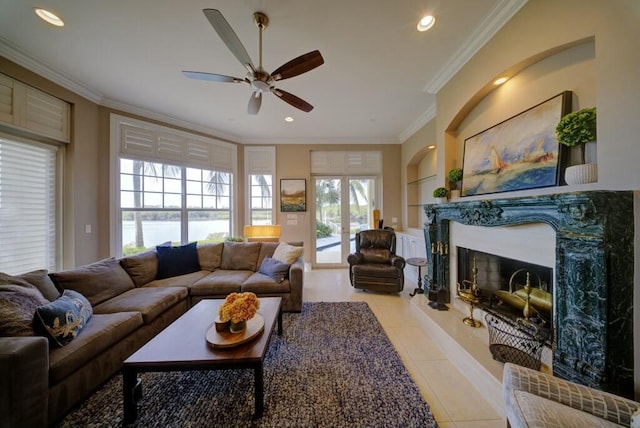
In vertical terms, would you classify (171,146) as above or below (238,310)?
above

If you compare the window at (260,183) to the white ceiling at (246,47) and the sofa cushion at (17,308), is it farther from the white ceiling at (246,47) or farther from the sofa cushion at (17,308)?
the sofa cushion at (17,308)

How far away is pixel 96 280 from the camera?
2.23 metres

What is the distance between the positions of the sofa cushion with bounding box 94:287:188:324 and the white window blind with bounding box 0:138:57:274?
54.8 inches

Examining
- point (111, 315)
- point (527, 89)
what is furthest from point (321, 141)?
point (111, 315)

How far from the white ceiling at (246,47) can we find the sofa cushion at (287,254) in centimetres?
224

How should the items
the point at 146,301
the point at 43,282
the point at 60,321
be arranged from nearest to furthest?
the point at 60,321 < the point at 43,282 < the point at 146,301

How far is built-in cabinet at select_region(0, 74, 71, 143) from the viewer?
91.8 inches

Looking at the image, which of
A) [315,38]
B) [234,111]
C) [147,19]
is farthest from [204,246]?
[315,38]

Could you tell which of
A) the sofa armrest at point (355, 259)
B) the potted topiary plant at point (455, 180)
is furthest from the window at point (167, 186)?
the potted topiary plant at point (455, 180)

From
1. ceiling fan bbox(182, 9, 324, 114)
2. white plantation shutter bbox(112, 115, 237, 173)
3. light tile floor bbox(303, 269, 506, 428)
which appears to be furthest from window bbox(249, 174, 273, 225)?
ceiling fan bbox(182, 9, 324, 114)

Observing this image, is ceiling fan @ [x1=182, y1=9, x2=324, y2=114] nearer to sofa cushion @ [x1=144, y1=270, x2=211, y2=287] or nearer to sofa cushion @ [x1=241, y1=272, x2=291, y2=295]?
sofa cushion @ [x1=241, y1=272, x2=291, y2=295]

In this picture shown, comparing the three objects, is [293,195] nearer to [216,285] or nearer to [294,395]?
[216,285]

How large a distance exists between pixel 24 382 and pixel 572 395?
111 inches

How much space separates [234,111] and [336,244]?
11.3 feet
